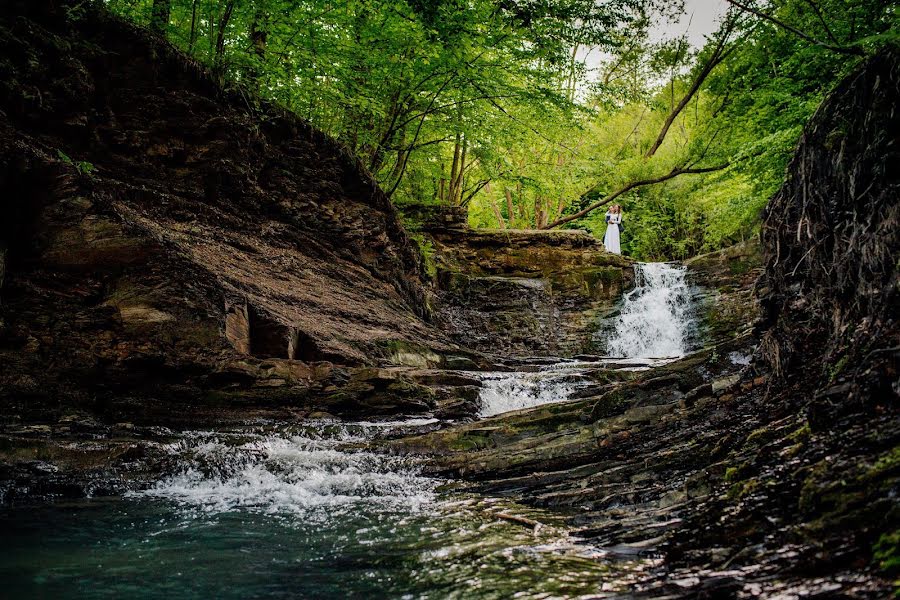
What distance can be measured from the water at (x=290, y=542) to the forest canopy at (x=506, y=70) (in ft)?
19.7

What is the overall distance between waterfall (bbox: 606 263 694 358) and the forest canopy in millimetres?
2730

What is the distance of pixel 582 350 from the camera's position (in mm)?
17906

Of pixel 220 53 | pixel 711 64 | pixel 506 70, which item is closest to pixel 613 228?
pixel 711 64

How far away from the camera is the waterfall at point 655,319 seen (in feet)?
57.6

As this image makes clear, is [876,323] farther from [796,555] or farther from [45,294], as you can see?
[45,294]

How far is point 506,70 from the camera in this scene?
12.9m

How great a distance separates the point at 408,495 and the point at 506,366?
766 cm

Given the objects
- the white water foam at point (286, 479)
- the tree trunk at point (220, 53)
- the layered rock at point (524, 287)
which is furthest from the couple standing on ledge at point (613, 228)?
the white water foam at point (286, 479)

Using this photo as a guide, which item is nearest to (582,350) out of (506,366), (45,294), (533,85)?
(506,366)

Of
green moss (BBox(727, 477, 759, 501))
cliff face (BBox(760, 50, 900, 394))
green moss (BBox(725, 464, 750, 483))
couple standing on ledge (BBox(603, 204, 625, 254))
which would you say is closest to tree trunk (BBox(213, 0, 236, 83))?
cliff face (BBox(760, 50, 900, 394))

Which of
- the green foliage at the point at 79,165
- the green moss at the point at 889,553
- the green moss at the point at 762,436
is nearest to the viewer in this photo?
the green moss at the point at 889,553

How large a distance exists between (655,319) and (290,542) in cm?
1640

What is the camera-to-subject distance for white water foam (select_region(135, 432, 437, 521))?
5.22 metres

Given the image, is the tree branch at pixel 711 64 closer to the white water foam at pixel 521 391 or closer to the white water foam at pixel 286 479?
the white water foam at pixel 521 391
